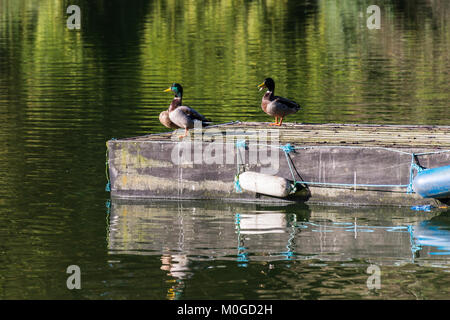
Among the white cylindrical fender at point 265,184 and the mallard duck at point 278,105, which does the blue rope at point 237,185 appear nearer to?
the white cylindrical fender at point 265,184

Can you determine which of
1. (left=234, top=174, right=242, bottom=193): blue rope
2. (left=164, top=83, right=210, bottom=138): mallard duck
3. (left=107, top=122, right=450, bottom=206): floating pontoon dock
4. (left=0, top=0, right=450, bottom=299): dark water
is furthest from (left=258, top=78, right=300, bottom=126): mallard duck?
(left=0, top=0, right=450, bottom=299): dark water

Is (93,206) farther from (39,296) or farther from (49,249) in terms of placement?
(39,296)

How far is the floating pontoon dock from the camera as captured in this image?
18375mm

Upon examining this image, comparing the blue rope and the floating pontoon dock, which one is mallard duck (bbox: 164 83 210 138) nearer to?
the floating pontoon dock

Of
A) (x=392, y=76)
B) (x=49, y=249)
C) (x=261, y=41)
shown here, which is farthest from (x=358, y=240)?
(x=261, y=41)

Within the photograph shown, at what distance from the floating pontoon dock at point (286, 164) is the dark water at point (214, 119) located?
39cm

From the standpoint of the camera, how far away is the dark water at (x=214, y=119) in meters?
14.0

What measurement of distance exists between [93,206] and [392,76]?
2551cm

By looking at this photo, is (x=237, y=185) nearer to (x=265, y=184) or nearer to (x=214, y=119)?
(x=265, y=184)

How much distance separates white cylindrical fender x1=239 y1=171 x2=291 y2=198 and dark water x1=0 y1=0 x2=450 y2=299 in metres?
0.41

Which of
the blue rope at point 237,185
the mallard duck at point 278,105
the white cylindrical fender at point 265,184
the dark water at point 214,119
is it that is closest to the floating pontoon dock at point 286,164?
the blue rope at point 237,185

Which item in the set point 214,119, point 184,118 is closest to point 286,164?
point 184,118
